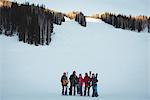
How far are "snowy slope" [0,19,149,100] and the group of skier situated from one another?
0.09 meters

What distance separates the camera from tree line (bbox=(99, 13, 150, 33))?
7.38 metres

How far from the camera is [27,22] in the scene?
23.0ft

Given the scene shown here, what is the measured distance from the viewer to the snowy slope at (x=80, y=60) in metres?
6.80

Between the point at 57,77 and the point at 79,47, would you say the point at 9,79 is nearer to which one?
the point at 57,77

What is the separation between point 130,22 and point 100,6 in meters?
0.62

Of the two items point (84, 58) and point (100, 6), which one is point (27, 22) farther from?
point (100, 6)

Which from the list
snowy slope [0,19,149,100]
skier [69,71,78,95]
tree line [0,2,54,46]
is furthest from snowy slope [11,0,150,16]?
skier [69,71,78,95]

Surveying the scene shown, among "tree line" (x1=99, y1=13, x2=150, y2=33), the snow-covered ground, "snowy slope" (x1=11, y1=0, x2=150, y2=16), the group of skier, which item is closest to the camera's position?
the snow-covered ground

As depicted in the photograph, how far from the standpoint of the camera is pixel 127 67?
7.26 metres

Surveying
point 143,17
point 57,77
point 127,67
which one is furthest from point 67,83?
point 143,17

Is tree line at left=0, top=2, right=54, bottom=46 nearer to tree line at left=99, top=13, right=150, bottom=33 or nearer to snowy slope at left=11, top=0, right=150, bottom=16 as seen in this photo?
snowy slope at left=11, top=0, right=150, bottom=16

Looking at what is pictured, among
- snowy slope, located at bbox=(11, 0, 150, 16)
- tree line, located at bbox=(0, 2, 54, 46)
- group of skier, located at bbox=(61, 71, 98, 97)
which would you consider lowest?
group of skier, located at bbox=(61, 71, 98, 97)

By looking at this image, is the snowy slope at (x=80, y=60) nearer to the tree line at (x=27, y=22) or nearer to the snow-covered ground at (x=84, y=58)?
the snow-covered ground at (x=84, y=58)

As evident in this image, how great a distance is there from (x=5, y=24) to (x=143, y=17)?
92.2 inches
